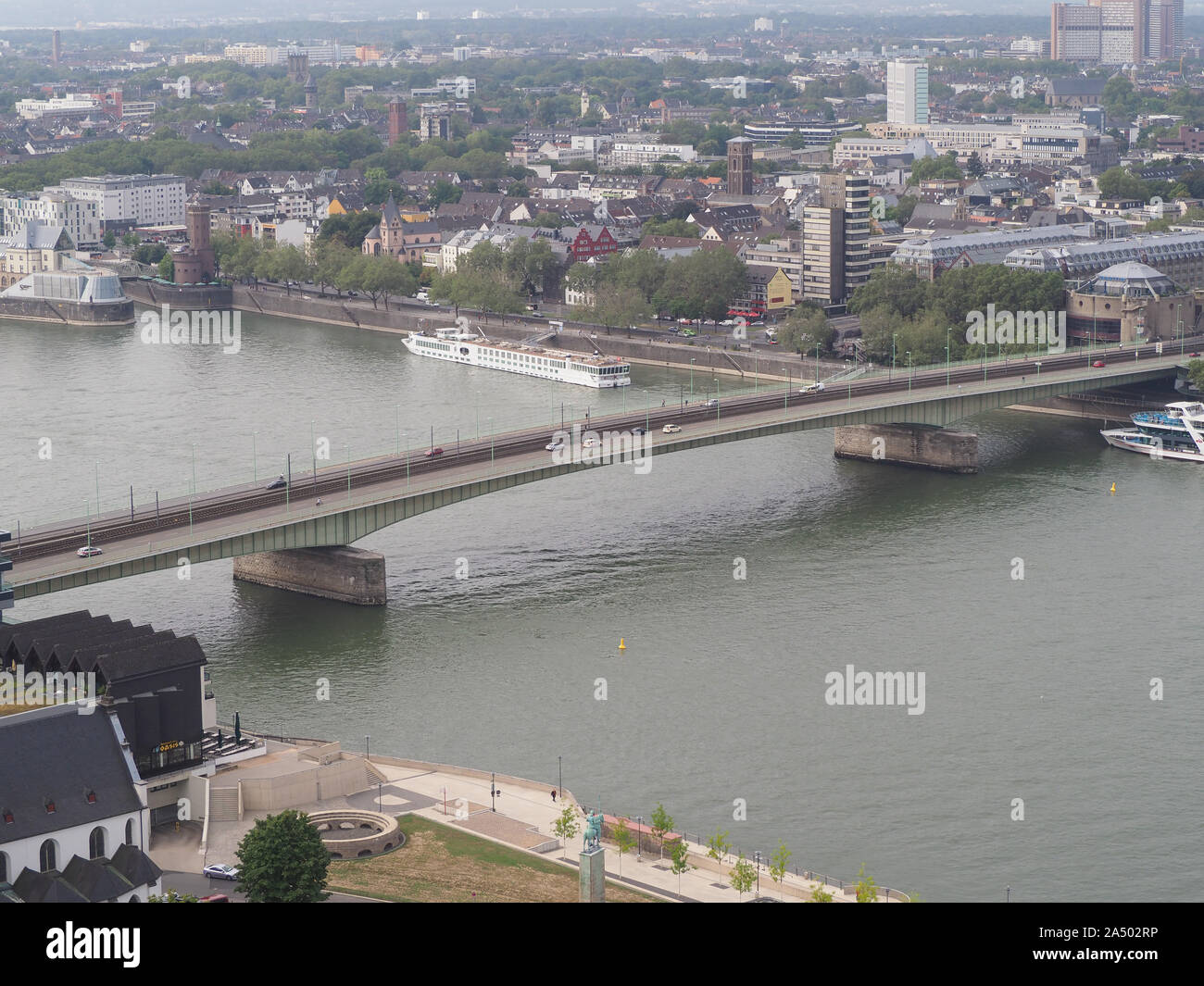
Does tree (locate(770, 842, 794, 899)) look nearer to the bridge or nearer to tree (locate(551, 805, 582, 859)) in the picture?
tree (locate(551, 805, 582, 859))

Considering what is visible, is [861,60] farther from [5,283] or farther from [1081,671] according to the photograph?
[1081,671]

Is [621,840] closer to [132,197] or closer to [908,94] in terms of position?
[132,197]

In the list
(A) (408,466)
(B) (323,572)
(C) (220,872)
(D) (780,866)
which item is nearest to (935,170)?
(A) (408,466)

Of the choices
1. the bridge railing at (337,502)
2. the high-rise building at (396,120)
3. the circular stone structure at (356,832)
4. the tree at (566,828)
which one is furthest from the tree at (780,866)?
the high-rise building at (396,120)

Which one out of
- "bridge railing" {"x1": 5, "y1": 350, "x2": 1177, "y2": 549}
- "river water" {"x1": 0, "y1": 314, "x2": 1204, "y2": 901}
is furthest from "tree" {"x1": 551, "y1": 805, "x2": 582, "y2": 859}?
→ "bridge railing" {"x1": 5, "y1": 350, "x2": 1177, "y2": 549}

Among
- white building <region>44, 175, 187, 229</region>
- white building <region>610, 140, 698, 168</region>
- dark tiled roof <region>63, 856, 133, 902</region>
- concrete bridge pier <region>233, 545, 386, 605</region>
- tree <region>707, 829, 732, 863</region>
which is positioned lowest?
tree <region>707, 829, 732, 863</region>
